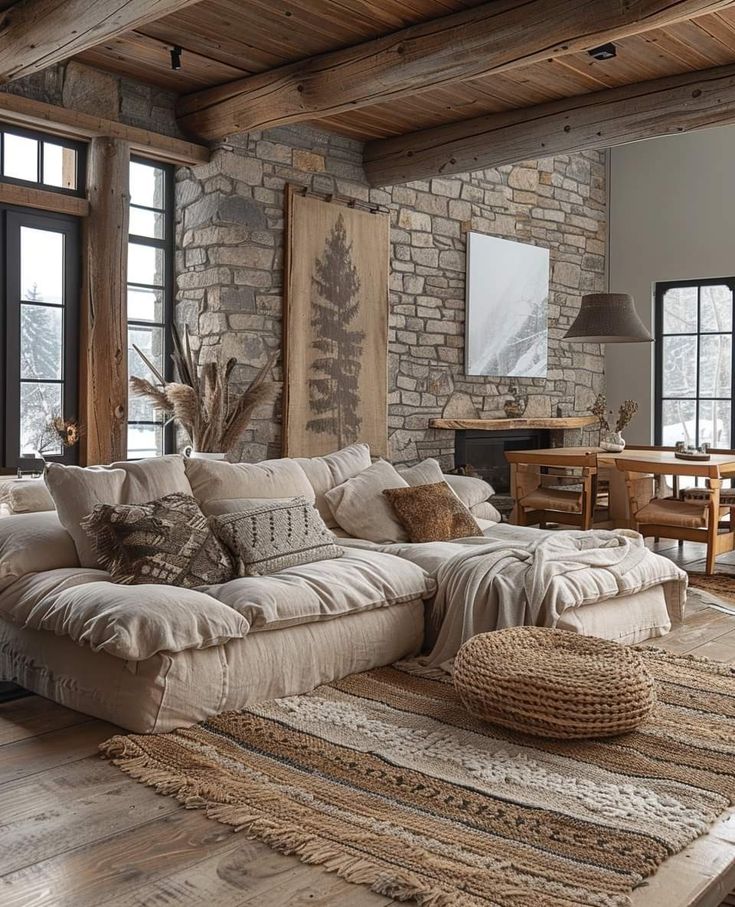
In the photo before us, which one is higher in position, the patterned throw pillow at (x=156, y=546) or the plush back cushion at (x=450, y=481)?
the plush back cushion at (x=450, y=481)

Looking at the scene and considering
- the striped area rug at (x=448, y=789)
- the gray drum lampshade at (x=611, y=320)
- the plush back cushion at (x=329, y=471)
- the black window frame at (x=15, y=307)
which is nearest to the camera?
the striped area rug at (x=448, y=789)

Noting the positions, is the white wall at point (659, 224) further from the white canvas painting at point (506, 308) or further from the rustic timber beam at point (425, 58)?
the rustic timber beam at point (425, 58)

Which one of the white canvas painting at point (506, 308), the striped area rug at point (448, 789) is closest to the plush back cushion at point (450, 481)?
the striped area rug at point (448, 789)

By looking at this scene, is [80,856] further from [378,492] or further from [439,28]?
[439,28]

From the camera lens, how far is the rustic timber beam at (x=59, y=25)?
3.74 m

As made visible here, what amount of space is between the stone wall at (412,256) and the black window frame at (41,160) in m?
0.71

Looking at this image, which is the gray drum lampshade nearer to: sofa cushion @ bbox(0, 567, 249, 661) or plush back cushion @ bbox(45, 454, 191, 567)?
plush back cushion @ bbox(45, 454, 191, 567)

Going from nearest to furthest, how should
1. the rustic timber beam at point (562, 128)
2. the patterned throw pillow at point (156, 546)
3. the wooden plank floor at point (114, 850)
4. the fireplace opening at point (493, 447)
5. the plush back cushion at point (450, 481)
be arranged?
the wooden plank floor at point (114, 850) < the patterned throw pillow at point (156, 546) < the plush back cushion at point (450, 481) < the rustic timber beam at point (562, 128) < the fireplace opening at point (493, 447)

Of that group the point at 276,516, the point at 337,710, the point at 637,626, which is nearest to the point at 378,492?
the point at 276,516

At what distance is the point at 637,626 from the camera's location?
13.9 ft

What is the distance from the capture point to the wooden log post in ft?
18.1

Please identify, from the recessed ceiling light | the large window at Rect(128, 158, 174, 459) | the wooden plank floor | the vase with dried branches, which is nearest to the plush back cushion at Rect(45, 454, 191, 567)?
the wooden plank floor

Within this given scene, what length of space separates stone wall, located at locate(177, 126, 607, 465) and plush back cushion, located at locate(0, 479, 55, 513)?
2.13 m

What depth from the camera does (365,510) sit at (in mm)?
4711
